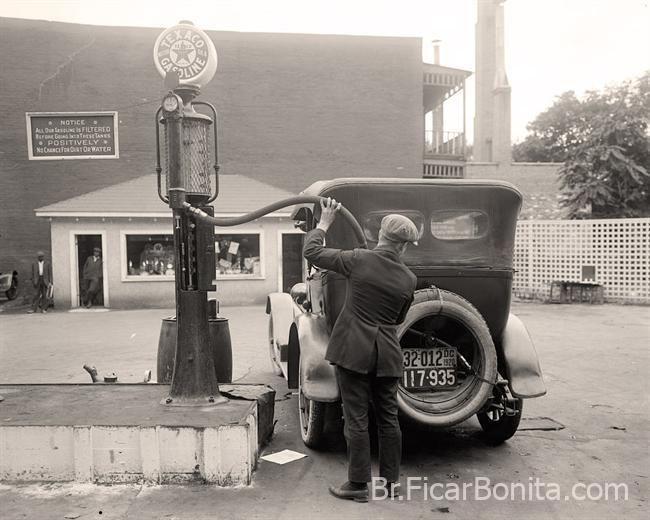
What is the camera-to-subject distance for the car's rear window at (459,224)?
5.00 m

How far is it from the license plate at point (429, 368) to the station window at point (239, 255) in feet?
41.4

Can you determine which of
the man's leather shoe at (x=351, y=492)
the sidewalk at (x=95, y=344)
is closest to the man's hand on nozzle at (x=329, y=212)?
the man's leather shoe at (x=351, y=492)

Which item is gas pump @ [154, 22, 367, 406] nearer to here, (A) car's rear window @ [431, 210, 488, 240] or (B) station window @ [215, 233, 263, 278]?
(A) car's rear window @ [431, 210, 488, 240]

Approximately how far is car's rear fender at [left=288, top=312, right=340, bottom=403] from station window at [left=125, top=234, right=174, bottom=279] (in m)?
12.3

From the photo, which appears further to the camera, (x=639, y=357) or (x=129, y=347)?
(x=129, y=347)

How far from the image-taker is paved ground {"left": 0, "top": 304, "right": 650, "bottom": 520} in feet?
12.5

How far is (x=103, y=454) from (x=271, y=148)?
58.8ft

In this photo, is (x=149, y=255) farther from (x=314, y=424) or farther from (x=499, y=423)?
(x=499, y=423)

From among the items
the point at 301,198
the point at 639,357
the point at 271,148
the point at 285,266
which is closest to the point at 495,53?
the point at 271,148

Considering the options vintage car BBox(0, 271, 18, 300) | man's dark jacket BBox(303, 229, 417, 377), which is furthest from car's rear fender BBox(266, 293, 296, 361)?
vintage car BBox(0, 271, 18, 300)

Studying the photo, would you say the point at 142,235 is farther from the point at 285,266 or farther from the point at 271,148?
the point at 271,148

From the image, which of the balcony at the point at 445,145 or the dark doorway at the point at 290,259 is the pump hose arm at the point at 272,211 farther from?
the balcony at the point at 445,145

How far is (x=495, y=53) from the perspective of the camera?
3788 centimetres

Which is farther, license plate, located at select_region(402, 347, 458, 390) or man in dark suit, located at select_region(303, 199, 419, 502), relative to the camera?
license plate, located at select_region(402, 347, 458, 390)
